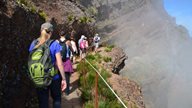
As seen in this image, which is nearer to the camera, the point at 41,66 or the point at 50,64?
the point at 41,66

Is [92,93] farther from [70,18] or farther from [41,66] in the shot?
[70,18]

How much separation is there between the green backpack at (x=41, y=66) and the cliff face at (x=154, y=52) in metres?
61.9

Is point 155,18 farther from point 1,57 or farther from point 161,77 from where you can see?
point 1,57

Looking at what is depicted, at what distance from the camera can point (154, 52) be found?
9644 cm

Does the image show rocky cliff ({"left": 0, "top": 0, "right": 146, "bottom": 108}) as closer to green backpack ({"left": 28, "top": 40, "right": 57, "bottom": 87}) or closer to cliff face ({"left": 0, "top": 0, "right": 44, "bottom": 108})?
cliff face ({"left": 0, "top": 0, "right": 44, "bottom": 108})

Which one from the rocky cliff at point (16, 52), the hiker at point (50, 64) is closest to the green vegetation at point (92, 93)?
the rocky cliff at point (16, 52)

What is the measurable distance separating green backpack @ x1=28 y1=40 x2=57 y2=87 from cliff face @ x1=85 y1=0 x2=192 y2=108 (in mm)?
61882

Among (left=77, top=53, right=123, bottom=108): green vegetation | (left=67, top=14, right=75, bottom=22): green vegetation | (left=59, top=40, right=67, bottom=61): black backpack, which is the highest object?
(left=67, top=14, right=75, bottom=22): green vegetation

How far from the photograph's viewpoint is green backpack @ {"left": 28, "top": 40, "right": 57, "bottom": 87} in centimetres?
625

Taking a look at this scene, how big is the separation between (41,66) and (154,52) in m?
91.5

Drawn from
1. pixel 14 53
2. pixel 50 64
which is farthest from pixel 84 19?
pixel 50 64

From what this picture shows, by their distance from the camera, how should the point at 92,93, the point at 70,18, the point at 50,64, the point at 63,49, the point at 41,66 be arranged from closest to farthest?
1. the point at 41,66
2. the point at 50,64
3. the point at 63,49
4. the point at 92,93
5. the point at 70,18

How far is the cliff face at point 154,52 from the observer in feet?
265

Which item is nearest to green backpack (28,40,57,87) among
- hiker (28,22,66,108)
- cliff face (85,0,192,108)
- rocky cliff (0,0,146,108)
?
hiker (28,22,66,108)
